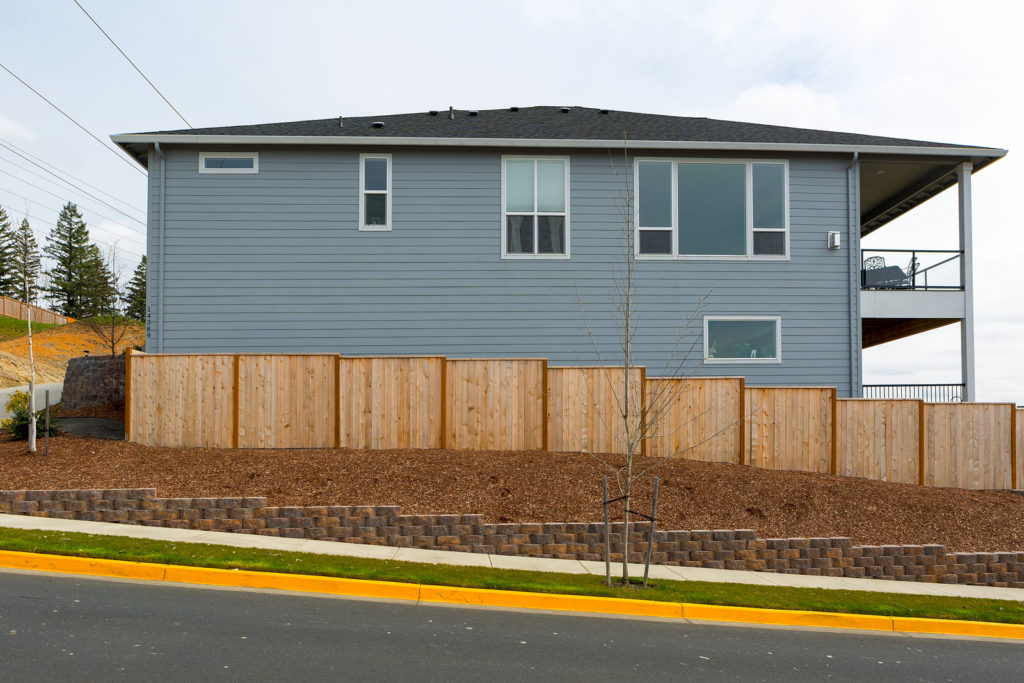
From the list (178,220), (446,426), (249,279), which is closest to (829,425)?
(446,426)

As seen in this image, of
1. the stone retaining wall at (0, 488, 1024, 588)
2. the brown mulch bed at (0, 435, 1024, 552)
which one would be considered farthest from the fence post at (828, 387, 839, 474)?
the stone retaining wall at (0, 488, 1024, 588)

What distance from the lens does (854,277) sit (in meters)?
16.7

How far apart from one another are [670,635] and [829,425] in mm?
8730

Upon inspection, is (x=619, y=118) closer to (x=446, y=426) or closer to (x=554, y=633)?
(x=446, y=426)

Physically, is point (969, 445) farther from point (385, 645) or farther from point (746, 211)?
point (385, 645)

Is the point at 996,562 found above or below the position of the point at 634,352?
below

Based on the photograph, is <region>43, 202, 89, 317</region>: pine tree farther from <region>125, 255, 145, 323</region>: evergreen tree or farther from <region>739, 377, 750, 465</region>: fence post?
<region>739, 377, 750, 465</region>: fence post

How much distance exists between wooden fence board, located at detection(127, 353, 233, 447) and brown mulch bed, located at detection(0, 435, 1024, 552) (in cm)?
39

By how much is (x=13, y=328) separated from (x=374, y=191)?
43832 millimetres

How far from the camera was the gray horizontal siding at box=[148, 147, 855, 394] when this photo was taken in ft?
52.8

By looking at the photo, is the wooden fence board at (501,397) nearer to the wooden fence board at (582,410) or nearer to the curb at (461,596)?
the wooden fence board at (582,410)

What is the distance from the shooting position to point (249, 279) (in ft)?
52.9

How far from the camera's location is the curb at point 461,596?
27.5 ft

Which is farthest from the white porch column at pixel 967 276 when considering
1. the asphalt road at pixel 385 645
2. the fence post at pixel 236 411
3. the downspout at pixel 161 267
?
the downspout at pixel 161 267
